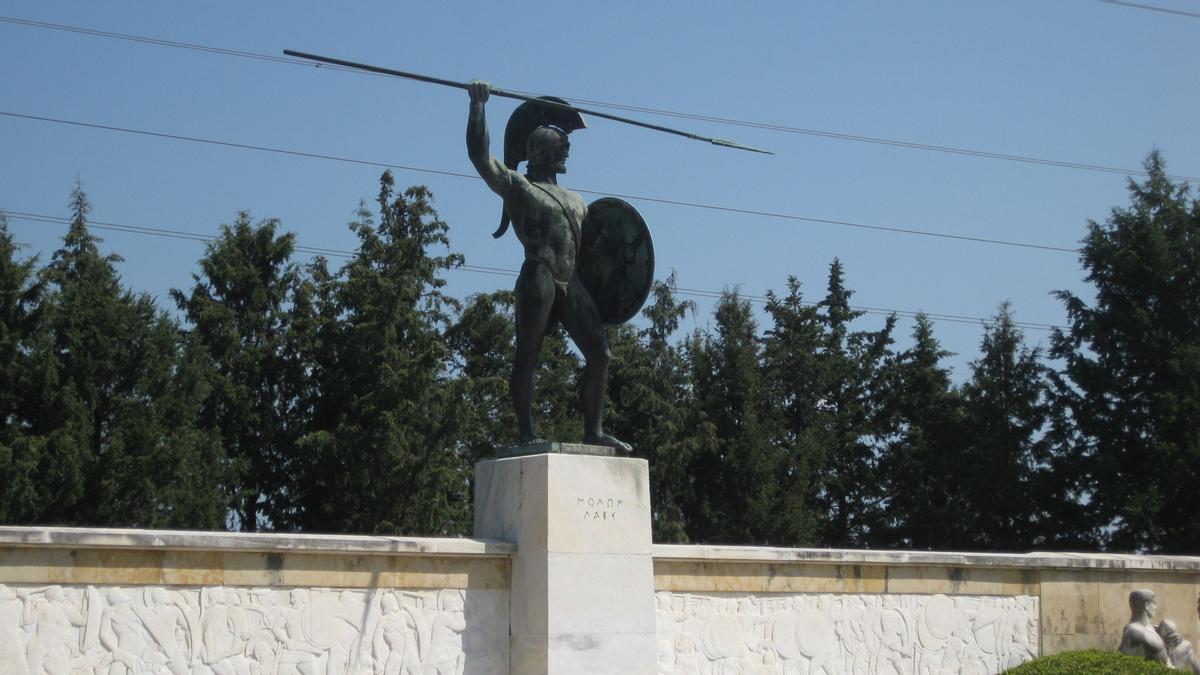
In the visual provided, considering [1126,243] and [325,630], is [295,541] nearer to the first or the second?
[325,630]

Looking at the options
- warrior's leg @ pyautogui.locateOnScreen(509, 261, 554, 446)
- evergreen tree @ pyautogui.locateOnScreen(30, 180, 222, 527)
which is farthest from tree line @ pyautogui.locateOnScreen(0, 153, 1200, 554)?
warrior's leg @ pyautogui.locateOnScreen(509, 261, 554, 446)

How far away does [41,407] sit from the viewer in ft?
84.9

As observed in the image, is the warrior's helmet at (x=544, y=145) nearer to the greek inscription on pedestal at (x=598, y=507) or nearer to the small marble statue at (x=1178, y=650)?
the greek inscription on pedestal at (x=598, y=507)

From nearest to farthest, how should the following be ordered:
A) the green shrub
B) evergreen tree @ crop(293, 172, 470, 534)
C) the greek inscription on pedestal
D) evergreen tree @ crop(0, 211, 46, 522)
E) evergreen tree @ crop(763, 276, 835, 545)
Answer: the greek inscription on pedestal
the green shrub
evergreen tree @ crop(0, 211, 46, 522)
evergreen tree @ crop(293, 172, 470, 534)
evergreen tree @ crop(763, 276, 835, 545)

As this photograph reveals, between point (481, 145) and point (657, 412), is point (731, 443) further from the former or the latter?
point (481, 145)

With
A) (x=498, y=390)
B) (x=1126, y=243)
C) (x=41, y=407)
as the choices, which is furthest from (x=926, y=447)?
(x=41, y=407)

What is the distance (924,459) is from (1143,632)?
21485 millimetres

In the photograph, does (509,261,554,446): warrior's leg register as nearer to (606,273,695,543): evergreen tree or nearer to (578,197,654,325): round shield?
(578,197,654,325): round shield

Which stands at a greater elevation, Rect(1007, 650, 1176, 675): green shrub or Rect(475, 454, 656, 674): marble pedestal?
Rect(475, 454, 656, 674): marble pedestal

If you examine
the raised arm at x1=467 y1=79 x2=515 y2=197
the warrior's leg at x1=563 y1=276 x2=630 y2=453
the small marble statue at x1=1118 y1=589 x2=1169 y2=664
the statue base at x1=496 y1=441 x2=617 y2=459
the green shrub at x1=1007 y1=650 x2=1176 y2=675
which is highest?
the raised arm at x1=467 y1=79 x2=515 y2=197

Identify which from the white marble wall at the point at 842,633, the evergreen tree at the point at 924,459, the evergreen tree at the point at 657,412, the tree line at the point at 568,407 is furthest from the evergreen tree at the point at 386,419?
the white marble wall at the point at 842,633

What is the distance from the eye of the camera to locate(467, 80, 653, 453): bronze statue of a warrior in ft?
35.3

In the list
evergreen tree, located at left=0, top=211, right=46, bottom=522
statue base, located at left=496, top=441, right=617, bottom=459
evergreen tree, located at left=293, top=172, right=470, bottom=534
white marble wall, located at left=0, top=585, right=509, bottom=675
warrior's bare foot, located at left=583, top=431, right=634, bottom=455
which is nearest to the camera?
white marble wall, located at left=0, top=585, right=509, bottom=675

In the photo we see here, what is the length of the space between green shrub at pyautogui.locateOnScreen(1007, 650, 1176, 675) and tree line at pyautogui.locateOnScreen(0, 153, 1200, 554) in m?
17.6
